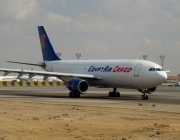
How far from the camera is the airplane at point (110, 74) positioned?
111ft

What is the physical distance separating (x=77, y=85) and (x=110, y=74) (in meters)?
3.38

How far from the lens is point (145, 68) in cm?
3419

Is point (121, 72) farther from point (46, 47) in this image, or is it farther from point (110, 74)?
point (46, 47)

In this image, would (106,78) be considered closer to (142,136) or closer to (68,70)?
(68,70)

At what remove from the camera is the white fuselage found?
33812 millimetres

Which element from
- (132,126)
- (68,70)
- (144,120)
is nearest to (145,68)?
(68,70)

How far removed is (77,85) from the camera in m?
35.2

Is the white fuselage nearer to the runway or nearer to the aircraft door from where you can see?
the aircraft door

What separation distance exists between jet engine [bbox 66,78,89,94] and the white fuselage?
7.54ft

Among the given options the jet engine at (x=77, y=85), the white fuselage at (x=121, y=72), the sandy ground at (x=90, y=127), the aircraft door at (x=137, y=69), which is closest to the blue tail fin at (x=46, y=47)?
the white fuselage at (x=121, y=72)

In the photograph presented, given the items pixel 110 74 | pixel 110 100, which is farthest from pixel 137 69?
pixel 110 100

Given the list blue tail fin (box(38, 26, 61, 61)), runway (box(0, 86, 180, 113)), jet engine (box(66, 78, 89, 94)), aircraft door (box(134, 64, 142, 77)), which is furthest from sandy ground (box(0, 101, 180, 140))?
blue tail fin (box(38, 26, 61, 61))

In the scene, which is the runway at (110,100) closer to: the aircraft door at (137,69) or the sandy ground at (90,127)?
the aircraft door at (137,69)

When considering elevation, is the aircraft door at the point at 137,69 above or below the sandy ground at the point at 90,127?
above
